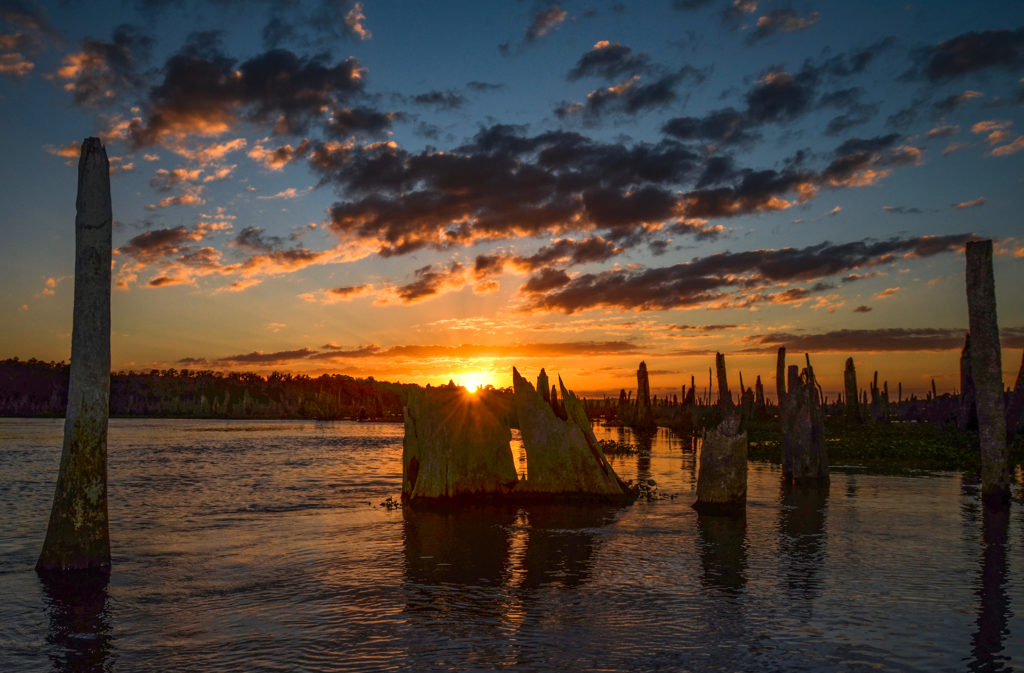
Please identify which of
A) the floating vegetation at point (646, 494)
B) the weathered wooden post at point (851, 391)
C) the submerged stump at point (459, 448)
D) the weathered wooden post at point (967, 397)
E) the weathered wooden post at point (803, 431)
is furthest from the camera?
the weathered wooden post at point (851, 391)

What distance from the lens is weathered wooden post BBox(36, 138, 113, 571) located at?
10398 millimetres

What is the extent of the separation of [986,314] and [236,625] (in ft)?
50.8

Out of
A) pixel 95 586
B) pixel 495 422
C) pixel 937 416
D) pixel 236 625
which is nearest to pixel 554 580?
pixel 236 625

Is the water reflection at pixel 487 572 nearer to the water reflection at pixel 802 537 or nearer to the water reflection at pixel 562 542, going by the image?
the water reflection at pixel 562 542

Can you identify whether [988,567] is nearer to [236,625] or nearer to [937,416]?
[236,625]

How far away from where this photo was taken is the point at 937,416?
5431 cm

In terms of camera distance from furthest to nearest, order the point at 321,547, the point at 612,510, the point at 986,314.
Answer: the point at 612,510 → the point at 986,314 → the point at 321,547

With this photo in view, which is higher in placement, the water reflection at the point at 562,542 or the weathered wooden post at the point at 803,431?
the weathered wooden post at the point at 803,431

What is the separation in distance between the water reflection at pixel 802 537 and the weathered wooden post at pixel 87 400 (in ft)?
31.5

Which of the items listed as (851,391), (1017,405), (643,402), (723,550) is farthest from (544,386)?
(643,402)

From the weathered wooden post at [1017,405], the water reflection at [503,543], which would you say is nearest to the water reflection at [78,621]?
the water reflection at [503,543]

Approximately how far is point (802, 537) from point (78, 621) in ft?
37.8

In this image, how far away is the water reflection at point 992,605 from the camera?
717cm

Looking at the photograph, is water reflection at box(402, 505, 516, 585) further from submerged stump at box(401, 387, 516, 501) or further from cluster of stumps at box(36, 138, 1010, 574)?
cluster of stumps at box(36, 138, 1010, 574)
